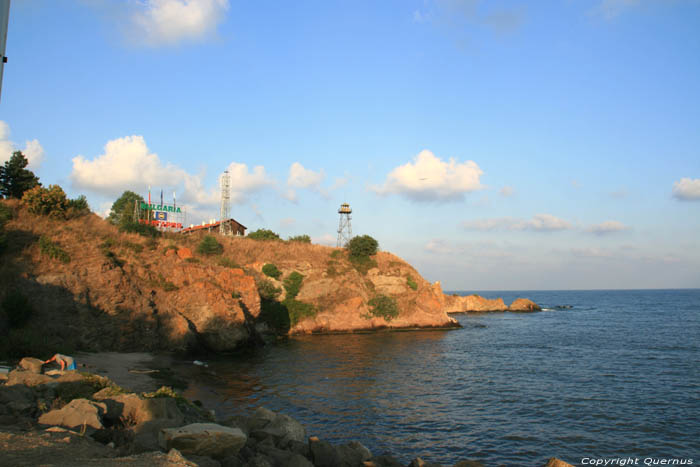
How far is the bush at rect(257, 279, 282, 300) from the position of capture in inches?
1972

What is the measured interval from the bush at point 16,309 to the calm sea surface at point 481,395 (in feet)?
28.7

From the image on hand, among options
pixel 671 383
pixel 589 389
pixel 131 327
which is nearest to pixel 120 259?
pixel 131 327

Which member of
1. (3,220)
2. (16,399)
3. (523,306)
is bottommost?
(523,306)

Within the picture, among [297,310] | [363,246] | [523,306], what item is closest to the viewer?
[297,310]

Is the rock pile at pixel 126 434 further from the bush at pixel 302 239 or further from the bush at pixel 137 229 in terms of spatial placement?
the bush at pixel 302 239

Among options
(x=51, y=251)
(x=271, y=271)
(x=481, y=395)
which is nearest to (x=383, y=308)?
(x=271, y=271)

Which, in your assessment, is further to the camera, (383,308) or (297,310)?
(383,308)

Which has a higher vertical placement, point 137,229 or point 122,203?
point 122,203

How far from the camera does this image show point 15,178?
37000 mm

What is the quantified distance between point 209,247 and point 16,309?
99.8ft

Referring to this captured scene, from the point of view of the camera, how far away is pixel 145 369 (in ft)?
74.7

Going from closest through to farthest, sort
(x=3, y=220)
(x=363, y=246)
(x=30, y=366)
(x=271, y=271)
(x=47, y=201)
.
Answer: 1. (x=30, y=366)
2. (x=3, y=220)
3. (x=47, y=201)
4. (x=271, y=271)
5. (x=363, y=246)

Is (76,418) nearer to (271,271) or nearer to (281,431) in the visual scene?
(281,431)

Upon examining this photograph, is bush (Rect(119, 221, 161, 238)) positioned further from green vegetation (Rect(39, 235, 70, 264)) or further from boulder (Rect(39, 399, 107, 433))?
boulder (Rect(39, 399, 107, 433))
